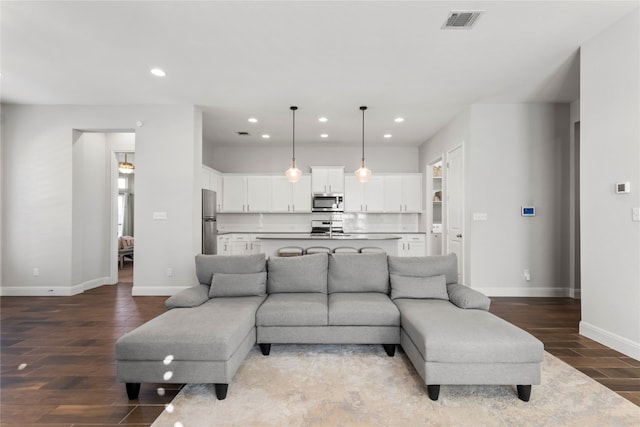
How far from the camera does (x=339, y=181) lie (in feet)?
25.9

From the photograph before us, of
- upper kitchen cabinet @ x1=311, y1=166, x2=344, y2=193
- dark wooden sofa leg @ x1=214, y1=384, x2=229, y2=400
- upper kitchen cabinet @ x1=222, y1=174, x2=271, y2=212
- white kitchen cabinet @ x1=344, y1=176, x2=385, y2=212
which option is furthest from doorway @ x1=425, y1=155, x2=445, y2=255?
dark wooden sofa leg @ x1=214, y1=384, x2=229, y2=400

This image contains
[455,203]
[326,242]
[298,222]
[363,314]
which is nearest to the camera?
[363,314]

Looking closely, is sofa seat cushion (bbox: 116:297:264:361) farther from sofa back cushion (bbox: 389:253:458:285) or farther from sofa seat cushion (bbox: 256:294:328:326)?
Result: sofa back cushion (bbox: 389:253:458:285)

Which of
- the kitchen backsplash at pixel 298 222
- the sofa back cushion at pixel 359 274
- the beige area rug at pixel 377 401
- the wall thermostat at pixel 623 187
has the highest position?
the wall thermostat at pixel 623 187

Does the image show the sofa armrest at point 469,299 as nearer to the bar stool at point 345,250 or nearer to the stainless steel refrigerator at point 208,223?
the bar stool at point 345,250

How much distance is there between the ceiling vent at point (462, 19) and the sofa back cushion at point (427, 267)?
217 cm

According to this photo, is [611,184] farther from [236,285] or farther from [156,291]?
[156,291]

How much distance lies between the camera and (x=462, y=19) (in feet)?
9.69

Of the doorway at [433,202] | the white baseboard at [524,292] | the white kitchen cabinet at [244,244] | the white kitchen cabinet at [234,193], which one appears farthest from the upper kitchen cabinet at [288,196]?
Result: the white baseboard at [524,292]

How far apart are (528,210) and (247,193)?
5.67m

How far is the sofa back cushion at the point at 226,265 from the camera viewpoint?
3.40 m

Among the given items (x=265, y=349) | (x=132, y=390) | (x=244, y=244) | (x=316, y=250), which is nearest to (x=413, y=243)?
(x=316, y=250)

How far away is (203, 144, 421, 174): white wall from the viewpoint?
8.29 meters

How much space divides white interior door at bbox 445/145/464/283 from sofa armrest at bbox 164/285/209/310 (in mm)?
4041
